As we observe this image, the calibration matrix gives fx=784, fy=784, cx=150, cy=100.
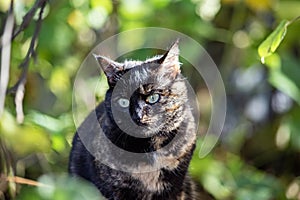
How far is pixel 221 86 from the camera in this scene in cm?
291

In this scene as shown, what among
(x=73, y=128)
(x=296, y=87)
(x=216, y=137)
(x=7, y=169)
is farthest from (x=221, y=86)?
(x=7, y=169)

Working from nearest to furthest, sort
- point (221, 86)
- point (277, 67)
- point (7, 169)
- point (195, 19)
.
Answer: point (7, 169) → point (277, 67) → point (195, 19) → point (221, 86)

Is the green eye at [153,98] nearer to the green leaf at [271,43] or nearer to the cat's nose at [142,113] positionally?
the cat's nose at [142,113]

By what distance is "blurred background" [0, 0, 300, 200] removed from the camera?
217 cm

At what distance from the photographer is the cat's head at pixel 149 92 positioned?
5.64 feet

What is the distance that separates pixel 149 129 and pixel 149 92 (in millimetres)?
84

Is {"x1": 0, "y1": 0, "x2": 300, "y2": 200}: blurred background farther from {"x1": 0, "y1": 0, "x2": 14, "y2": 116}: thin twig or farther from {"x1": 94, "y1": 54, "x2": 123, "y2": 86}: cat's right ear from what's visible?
{"x1": 94, "y1": 54, "x2": 123, "y2": 86}: cat's right ear

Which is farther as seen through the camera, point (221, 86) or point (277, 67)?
point (221, 86)

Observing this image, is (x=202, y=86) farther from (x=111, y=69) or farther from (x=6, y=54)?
(x=111, y=69)

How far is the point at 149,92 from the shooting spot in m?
1.72

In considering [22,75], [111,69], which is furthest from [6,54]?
[111,69]

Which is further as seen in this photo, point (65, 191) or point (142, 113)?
point (142, 113)

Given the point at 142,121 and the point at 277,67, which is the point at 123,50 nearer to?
the point at 277,67

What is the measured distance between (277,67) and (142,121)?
849 mm
